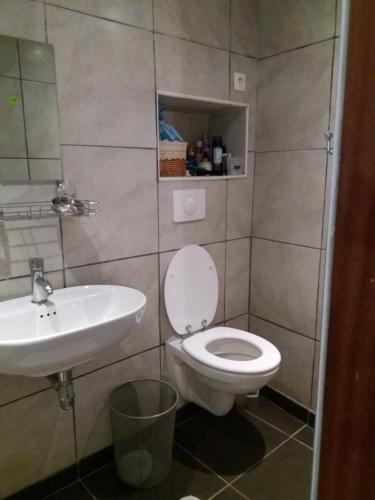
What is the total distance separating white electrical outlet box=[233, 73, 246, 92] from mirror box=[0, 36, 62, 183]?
93cm

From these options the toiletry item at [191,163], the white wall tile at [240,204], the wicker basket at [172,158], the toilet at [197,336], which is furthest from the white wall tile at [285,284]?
the wicker basket at [172,158]

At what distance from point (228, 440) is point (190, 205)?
1182 millimetres

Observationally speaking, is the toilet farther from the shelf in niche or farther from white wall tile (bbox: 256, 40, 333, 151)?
white wall tile (bbox: 256, 40, 333, 151)

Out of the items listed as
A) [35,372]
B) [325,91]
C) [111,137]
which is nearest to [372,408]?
[35,372]

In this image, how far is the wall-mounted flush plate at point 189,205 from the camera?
1.74 meters

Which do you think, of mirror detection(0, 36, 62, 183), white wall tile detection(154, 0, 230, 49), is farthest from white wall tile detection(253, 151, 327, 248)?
mirror detection(0, 36, 62, 183)

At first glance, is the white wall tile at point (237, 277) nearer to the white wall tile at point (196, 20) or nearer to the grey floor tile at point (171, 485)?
the grey floor tile at point (171, 485)

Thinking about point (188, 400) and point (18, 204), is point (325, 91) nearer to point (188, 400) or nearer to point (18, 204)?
point (18, 204)

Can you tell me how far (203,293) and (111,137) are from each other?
0.90 meters

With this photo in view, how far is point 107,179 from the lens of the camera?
150cm

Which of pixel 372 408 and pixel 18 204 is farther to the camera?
pixel 18 204

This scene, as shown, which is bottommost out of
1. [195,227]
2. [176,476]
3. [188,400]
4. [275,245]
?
[176,476]

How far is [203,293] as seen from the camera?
1917mm

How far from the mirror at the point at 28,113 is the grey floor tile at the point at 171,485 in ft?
4.25
